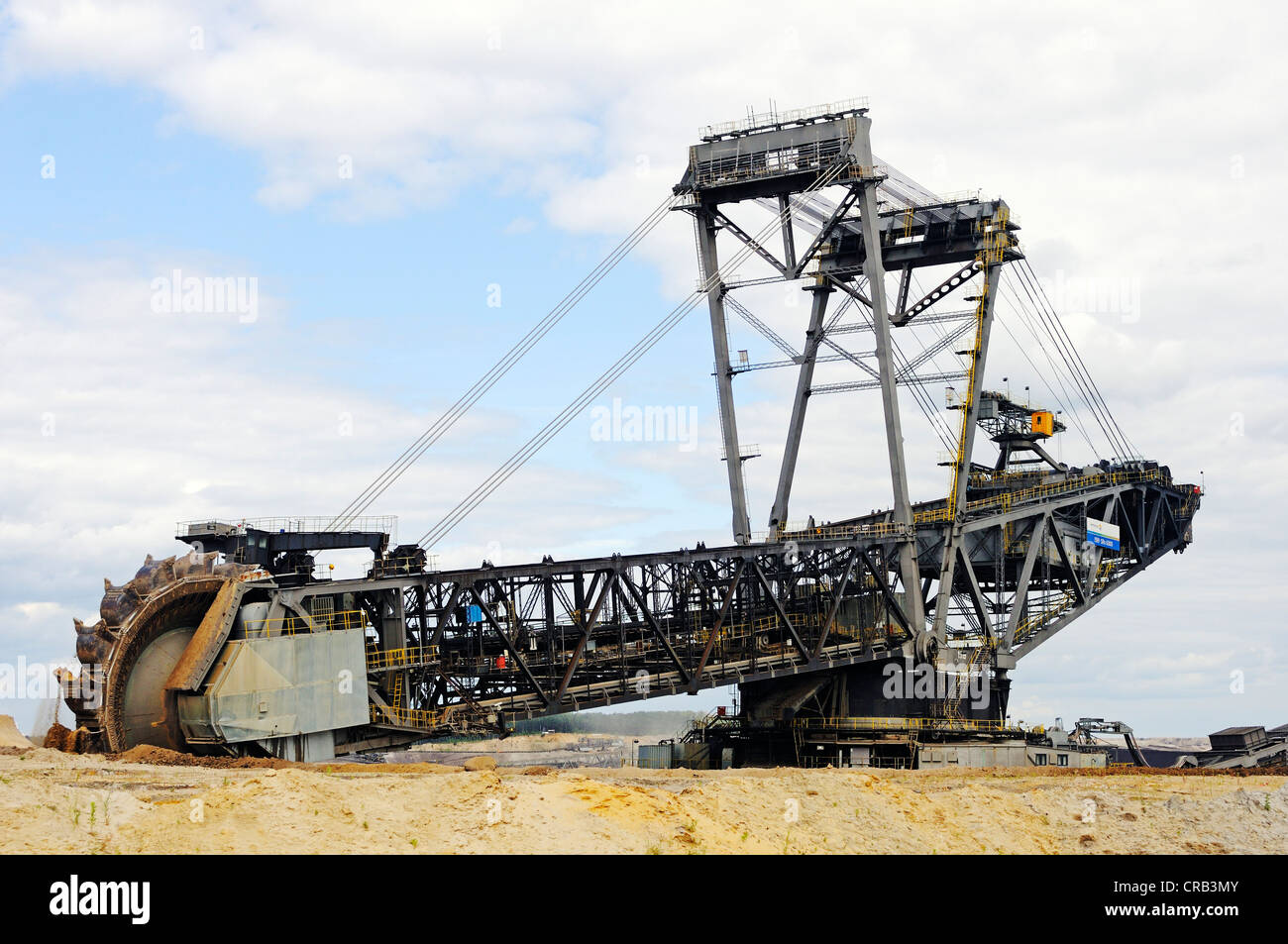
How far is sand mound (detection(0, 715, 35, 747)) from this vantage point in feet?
105

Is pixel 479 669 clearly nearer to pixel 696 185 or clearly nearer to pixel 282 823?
pixel 282 823

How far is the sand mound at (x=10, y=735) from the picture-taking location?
32.2m

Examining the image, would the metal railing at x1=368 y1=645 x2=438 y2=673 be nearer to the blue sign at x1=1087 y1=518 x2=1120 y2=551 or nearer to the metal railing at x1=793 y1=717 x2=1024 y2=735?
the metal railing at x1=793 y1=717 x2=1024 y2=735

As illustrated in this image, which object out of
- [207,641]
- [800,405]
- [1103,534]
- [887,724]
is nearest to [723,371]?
[800,405]

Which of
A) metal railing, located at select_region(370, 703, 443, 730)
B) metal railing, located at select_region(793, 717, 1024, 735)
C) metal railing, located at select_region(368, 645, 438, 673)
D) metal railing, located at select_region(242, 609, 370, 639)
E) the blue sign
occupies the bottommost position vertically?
metal railing, located at select_region(793, 717, 1024, 735)

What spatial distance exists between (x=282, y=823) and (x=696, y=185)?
34.2m

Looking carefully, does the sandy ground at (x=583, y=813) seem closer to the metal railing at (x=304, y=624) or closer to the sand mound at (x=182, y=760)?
the sand mound at (x=182, y=760)

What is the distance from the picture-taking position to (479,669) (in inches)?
1375

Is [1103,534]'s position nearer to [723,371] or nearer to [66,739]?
[723,371]

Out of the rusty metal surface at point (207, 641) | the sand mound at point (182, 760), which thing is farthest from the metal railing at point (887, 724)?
the rusty metal surface at point (207, 641)

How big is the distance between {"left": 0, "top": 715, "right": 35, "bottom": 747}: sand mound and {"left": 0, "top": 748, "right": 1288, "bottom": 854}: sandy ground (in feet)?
14.6

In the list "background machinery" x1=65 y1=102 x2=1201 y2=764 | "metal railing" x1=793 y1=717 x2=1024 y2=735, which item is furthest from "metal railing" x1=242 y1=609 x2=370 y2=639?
"metal railing" x1=793 y1=717 x2=1024 y2=735
